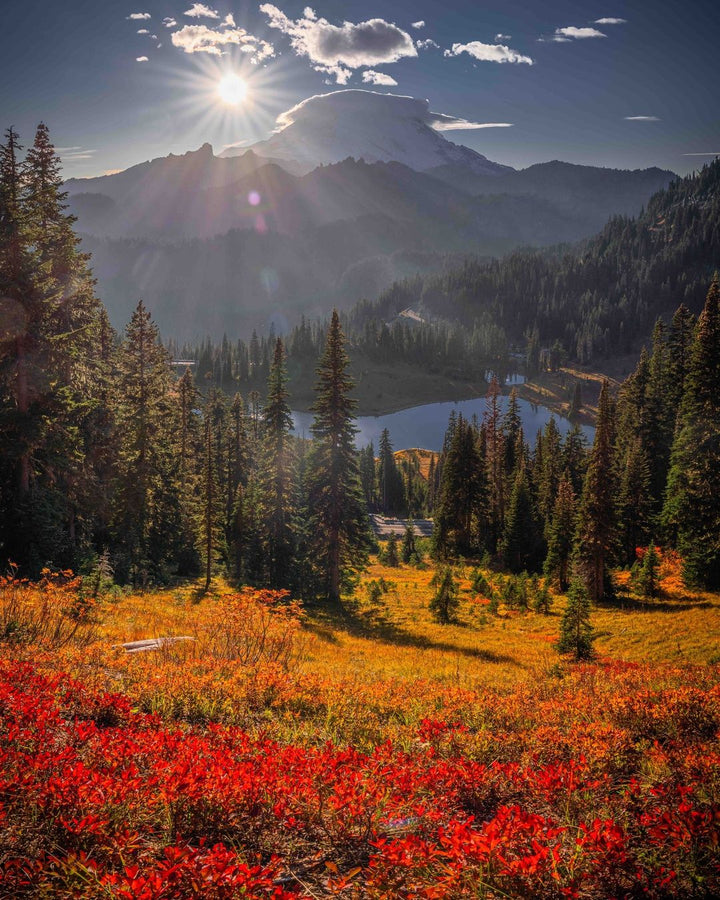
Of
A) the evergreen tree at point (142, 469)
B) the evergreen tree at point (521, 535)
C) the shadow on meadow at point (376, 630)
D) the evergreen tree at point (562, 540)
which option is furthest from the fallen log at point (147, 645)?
the evergreen tree at point (521, 535)

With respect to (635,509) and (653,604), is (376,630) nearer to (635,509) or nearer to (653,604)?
(653,604)

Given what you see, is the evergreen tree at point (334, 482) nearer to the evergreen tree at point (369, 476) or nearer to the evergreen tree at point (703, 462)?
the evergreen tree at point (703, 462)

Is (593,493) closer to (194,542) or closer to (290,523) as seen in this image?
(290,523)

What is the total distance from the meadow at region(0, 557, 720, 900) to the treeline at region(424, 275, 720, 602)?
19.7 meters

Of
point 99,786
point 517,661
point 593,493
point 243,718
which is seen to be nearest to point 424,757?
point 243,718

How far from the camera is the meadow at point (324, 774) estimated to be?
372 cm

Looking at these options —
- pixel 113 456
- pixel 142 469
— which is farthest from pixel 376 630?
pixel 113 456

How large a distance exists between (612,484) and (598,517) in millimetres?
2600

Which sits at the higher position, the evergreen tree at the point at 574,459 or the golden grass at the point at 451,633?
the evergreen tree at the point at 574,459

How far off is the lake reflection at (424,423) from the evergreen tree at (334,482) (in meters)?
126

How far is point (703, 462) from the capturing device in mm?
28062

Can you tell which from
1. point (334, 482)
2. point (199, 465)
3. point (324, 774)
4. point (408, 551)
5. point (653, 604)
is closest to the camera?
point (324, 774)

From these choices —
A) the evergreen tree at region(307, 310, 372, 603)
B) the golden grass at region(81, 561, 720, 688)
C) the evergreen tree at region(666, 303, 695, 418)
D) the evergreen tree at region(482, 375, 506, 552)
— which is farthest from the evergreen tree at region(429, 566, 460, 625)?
the evergreen tree at region(666, 303, 695, 418)

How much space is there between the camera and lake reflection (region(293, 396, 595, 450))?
168 meters
